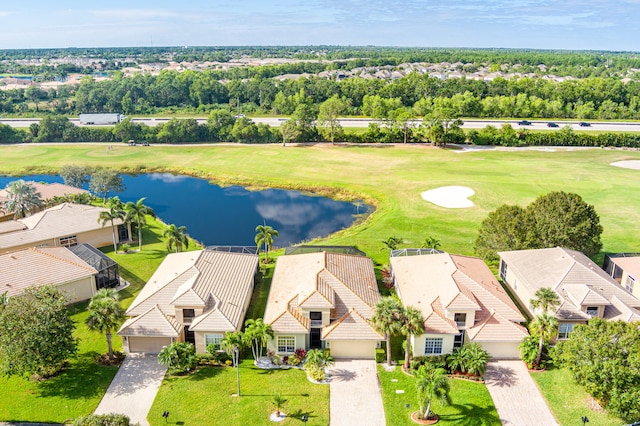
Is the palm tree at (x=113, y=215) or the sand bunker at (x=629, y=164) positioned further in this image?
the sand bunker at (x=629, y=164)

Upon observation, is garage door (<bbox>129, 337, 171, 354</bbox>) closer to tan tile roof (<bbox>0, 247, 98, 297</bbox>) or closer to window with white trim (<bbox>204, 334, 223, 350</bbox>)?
window with white trim (<bbox>204, 334, 223, 350</bbox>)

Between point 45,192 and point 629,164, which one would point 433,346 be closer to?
point 45,192

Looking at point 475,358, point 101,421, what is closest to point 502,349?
point 475,358

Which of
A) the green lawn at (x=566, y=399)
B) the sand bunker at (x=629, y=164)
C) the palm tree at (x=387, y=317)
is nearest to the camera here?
the green lawn at (x=566, y=399)

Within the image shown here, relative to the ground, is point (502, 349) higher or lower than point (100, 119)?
lower

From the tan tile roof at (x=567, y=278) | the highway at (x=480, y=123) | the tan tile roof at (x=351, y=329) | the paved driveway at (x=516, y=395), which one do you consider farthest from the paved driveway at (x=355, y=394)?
the highway at (x=480, y=123)

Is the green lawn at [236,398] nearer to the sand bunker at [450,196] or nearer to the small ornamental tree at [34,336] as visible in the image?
the small ornamental tree at [34,336]

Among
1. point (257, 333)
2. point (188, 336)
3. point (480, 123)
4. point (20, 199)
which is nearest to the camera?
point (257, 333)
